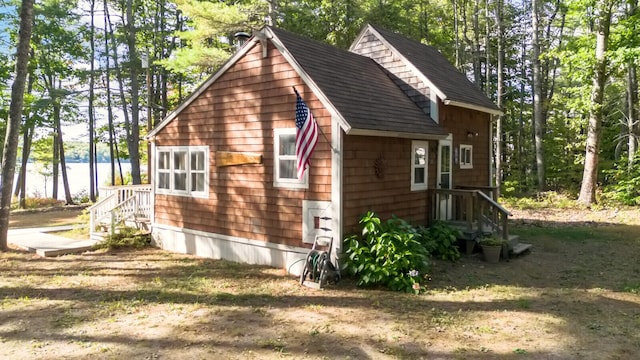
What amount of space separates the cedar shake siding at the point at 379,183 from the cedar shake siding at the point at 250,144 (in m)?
0.44

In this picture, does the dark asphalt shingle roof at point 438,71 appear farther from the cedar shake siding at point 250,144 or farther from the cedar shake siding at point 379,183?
the cedar shake siding at point 250,144

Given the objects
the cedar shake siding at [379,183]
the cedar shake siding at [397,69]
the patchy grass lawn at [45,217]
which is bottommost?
the patchy grass lawn at [45,217]

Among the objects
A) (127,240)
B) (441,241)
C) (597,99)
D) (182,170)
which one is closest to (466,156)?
(441,241)

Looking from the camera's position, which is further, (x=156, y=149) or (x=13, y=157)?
(x=156, y=149)

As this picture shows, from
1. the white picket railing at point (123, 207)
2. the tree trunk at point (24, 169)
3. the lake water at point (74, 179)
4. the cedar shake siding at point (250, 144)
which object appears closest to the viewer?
the cedar shake siding at point (250, 144)

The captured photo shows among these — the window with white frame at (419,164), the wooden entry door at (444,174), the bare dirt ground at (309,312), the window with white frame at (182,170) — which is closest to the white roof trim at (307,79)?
the window with white frame at (419,164)

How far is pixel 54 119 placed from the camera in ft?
82.5

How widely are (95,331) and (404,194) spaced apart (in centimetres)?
641

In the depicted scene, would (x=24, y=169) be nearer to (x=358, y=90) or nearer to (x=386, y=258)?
(x=358, y=90)

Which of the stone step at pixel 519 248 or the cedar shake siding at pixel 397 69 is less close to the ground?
the cedar shake siding at pixel 397 69

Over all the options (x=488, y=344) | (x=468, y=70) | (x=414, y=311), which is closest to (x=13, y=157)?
(x=414, y=311)

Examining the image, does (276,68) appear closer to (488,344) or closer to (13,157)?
(488,344)

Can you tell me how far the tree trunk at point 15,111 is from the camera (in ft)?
34.3

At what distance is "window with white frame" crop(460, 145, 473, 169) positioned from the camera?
12.1m
